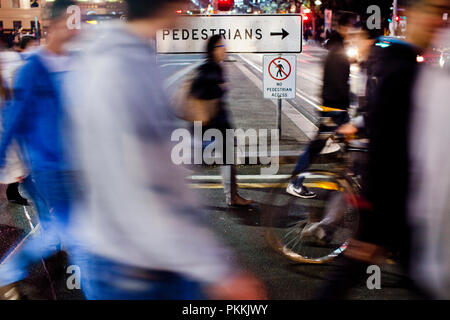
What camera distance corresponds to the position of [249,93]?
658 inches

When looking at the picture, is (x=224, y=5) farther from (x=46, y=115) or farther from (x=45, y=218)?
(x=46, y=115)

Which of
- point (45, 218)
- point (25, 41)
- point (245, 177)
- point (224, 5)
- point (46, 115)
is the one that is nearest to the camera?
point (46, 115)

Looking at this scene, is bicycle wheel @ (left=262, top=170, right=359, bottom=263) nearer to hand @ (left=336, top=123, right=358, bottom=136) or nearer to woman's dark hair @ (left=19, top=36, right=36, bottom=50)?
hand @ (left=336, top=123, right=358, bottom=136)

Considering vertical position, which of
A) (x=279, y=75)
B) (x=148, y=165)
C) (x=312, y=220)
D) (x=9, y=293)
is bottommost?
(x=9, y=293)

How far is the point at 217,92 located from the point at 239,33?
2.40m

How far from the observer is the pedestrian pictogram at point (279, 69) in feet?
27.3

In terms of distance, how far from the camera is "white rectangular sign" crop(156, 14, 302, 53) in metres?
7.46

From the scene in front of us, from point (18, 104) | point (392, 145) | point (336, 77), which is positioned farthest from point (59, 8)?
point (336, 77)

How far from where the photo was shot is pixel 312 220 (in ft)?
14.3

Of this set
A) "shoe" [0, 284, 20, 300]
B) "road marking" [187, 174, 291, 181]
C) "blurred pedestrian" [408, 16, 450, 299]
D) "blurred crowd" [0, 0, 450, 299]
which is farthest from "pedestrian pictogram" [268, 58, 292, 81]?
"blurred pedestrian" [408, 16, 450, 299]

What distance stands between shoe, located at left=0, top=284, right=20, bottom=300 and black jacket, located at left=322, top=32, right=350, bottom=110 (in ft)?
10.7

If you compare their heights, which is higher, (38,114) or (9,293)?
(38,114)
